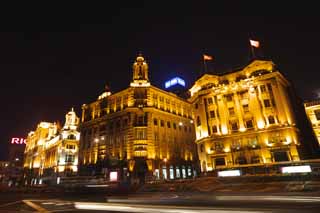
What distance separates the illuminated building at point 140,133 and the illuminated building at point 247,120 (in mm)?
11330

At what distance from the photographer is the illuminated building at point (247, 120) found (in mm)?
44344

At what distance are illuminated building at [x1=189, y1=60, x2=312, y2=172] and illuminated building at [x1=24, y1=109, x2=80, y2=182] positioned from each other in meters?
49.6

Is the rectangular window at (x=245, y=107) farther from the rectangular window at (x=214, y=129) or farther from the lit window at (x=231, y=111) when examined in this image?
the rectangular window at (x=214, y=129)

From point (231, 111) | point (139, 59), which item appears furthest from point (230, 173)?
point (139, 59)

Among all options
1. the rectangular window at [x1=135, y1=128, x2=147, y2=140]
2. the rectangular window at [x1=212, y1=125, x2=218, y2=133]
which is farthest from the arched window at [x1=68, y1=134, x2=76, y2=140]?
the rectangular window at [x1=212, y1=125, x2=218, y2=133]

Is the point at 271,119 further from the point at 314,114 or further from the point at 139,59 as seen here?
the point at 139,59

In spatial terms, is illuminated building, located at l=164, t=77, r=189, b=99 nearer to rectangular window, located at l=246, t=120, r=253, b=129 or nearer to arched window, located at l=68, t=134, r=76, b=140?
arched window, located at l=68, t=134, r=76, b=140

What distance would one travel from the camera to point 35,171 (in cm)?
10288

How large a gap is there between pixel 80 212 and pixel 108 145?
2098 inches

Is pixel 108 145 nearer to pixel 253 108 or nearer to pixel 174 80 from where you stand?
pixel 253 108

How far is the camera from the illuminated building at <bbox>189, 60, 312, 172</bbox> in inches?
1746

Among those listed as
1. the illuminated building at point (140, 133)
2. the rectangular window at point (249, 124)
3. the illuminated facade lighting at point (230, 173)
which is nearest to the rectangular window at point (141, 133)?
the illuminated building at point (140, 133)

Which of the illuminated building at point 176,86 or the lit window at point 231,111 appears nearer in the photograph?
the lit window at point 231,111

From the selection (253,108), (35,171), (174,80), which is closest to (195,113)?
(253,108)
